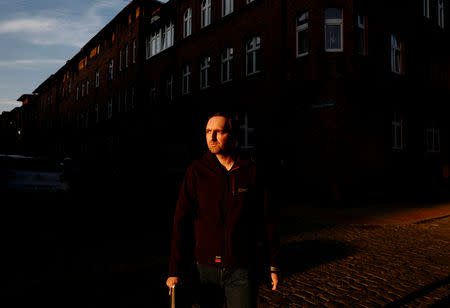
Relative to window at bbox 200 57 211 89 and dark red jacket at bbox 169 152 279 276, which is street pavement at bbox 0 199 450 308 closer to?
dark red jacket at bbox 169 152 279 276

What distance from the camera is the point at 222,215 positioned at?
213cm

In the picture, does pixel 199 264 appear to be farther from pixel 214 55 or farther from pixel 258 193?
pixel 214 55

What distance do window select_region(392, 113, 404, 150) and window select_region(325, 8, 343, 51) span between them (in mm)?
4628

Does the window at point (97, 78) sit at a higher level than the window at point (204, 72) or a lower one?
higher

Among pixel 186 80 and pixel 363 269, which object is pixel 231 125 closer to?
pixel 363 269

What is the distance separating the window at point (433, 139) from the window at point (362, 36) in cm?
670

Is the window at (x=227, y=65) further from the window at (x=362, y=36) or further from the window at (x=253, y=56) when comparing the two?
the window at (x=362, y=36)

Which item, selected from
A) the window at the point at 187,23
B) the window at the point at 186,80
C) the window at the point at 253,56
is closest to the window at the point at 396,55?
the window at the point at 253,56

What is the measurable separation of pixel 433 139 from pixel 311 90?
30.0ft

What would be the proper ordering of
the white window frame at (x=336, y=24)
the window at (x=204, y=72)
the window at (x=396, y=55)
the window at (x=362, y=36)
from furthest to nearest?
1. the window at (x=204, y=72)
2. the window at (x=396, y=55)
3. the window at (x=362, y=36)
4. the white window frame at (x=336, y=24)

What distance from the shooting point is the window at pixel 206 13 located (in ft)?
66.9

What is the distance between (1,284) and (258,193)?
3915 mm

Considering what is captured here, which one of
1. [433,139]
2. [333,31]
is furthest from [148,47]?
[433,139]

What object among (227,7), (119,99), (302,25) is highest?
(227,7)
